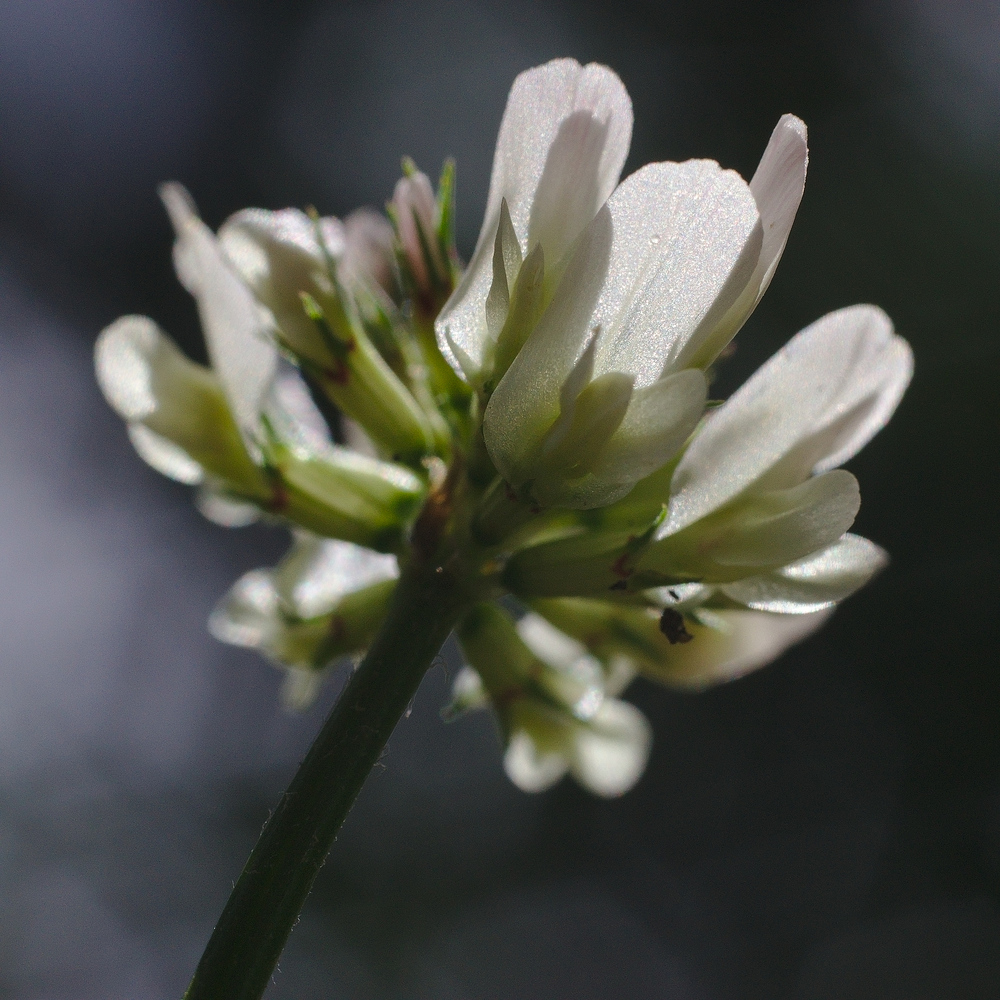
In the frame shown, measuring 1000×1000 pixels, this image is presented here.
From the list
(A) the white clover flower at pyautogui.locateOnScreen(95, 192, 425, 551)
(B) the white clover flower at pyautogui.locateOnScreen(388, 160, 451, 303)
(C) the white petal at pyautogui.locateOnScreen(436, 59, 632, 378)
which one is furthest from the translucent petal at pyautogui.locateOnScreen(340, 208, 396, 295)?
(C) the white petal at pyautogui.locateOnScreen(436, 59, 632, 378)

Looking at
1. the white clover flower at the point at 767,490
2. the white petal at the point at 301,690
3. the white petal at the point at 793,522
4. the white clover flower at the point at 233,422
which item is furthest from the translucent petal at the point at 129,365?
the white petal at the point at 793,522

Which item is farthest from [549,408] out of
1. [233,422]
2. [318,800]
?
[233,422]

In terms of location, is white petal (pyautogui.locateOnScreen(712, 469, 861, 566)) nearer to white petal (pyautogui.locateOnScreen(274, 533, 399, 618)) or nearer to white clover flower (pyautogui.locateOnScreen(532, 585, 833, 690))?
white clover flower (pyautogui.locateOnScreen(532, 585, 833, 690))

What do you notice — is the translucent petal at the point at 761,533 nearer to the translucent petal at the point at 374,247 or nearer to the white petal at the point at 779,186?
the white petal at the point at 779,186

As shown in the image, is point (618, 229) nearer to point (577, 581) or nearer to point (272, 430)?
point (577, 581)

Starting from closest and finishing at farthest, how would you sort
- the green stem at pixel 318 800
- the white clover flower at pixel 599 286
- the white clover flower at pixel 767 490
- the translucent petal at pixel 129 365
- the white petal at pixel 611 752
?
the green stem at pixel 318 800 < the white clover flower at pixel 599 286 < the white clover flower at pixel 767 490 < the translucent petal at pixel 129 365 < the white petal at pixel 611 752

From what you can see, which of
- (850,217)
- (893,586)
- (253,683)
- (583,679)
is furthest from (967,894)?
(583,679)
